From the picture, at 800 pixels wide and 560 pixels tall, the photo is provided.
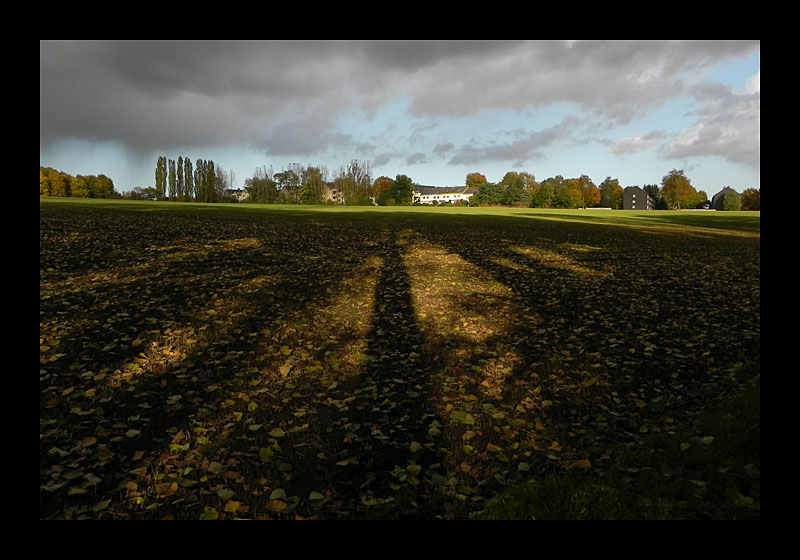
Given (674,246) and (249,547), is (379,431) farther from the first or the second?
(674,246)

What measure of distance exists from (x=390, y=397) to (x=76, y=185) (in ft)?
346

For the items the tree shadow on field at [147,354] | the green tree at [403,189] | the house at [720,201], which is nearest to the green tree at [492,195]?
the green tree at [403,189]

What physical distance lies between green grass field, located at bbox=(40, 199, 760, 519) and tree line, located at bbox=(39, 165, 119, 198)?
90.9 metres

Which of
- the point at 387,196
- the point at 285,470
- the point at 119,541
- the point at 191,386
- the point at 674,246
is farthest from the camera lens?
the point at 387,196

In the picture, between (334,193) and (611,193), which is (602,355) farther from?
(611,193)

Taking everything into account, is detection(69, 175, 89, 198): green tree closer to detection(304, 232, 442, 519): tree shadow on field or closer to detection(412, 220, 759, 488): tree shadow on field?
detection(412, 220, 759, 488): tree shadow on field

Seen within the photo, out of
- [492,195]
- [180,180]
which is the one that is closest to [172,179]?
[180,180]

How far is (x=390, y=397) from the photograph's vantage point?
20.0ft

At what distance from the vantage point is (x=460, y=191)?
652 ft

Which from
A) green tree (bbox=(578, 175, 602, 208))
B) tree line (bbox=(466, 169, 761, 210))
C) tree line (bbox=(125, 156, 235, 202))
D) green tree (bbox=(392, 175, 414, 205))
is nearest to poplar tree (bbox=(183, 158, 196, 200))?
tree line (bbox=(125, 156, 235, 202))

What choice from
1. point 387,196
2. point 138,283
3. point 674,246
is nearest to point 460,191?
point 387,196

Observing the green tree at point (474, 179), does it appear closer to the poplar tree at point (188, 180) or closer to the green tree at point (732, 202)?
the green tree at point (732, 202)

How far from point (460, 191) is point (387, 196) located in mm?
88439
